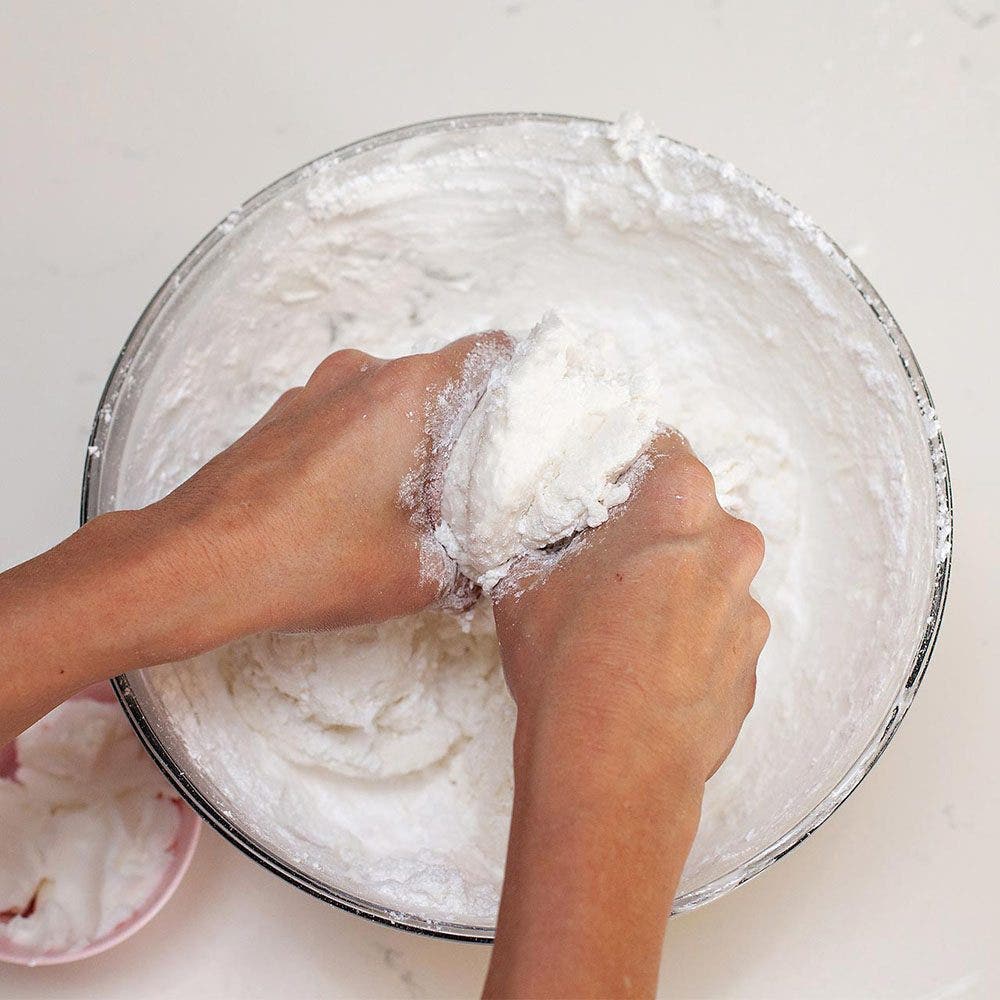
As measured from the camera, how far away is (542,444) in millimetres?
702

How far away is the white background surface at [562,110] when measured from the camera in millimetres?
858

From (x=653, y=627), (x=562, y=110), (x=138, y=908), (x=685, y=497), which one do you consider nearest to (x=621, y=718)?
(x=653, y=627)

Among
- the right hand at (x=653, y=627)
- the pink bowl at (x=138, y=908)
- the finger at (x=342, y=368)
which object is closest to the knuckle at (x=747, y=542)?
the right hand at (x=653, y=627)

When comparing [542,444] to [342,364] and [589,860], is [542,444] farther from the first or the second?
[589,860]

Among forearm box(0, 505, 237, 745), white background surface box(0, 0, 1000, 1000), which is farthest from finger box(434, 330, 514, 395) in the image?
white background surface box(0, 0, 1000, 1000)

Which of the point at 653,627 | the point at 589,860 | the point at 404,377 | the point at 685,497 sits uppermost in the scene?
the point at 404,377

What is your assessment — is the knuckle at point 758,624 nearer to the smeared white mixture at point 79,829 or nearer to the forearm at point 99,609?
the forearm at point 99,609

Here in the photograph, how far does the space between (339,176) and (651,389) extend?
32 cm

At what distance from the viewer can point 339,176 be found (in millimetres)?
827

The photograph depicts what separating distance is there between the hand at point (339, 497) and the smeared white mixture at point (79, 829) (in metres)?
0.24

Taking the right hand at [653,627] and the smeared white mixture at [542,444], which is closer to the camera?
the right hand at [653,627]

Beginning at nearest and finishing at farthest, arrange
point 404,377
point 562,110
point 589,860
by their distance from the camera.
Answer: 1. point 589,860
2. point 404,377
3. point 562,110

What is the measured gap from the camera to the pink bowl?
0.78 m

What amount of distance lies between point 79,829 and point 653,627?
0.52 metres
